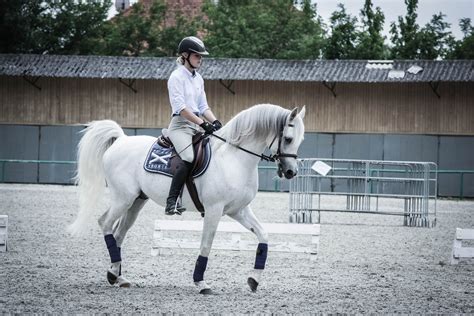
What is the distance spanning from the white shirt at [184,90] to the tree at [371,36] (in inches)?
1596

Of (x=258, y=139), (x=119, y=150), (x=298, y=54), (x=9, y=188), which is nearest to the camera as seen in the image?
(x=258, y=139)

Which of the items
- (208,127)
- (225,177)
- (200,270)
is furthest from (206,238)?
(208,127)

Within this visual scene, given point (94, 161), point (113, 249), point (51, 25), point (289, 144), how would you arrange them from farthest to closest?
point (51, 25) → point (94, 161) → point (113, 249) → point (289, 144)

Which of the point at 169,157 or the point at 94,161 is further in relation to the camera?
the point at 94,161

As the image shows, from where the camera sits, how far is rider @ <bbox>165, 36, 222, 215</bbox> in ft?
28.8

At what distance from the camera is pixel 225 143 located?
8984mm

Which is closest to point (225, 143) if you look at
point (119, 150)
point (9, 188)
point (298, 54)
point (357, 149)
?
point (119, 150)

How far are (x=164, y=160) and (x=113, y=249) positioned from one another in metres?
1.17

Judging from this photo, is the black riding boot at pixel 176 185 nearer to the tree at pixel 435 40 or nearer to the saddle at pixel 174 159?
the saddle at pixel 174 159

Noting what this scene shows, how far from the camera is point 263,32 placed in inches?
1955

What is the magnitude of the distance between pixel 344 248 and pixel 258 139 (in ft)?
17.6

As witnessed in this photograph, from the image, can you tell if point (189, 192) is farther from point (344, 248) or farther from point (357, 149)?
point (357, 149)

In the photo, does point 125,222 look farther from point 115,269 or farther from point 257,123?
point 257,123

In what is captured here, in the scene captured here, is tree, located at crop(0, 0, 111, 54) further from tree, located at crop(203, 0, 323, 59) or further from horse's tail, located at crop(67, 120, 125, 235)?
horse's tail, located at crop(67, 120, 125, 235)
